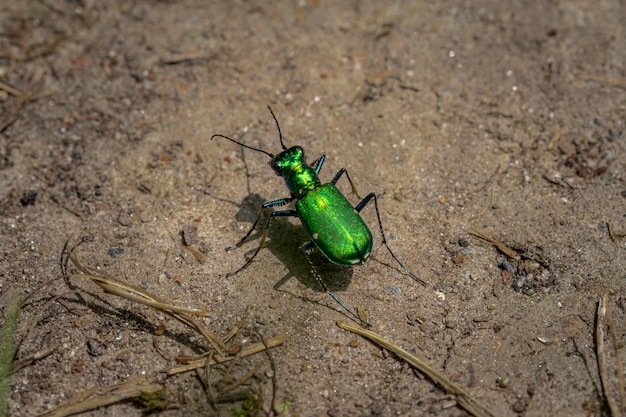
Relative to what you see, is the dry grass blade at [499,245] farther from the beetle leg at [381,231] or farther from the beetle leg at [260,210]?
the beetle leg at [260,210]

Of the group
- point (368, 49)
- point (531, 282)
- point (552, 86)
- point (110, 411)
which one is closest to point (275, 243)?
point (110, 411)

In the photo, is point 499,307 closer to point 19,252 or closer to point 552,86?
point 552,86

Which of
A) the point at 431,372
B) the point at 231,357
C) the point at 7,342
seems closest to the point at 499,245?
the point at 431,372

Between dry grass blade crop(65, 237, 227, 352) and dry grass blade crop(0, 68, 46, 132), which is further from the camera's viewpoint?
dry grass blade crop(0, 68, 46, 132)

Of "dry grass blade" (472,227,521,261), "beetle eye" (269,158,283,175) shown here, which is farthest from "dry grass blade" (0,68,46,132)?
"dry grass blade" (472,227,521,261)

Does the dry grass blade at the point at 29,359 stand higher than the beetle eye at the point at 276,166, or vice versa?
the beetle eye at the point at 276,166

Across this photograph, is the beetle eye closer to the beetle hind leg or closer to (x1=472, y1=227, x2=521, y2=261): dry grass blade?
the beetle hind leg

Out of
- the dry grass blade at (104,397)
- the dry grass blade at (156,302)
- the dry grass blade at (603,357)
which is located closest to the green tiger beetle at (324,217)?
the dry grass blade at (156,302)
